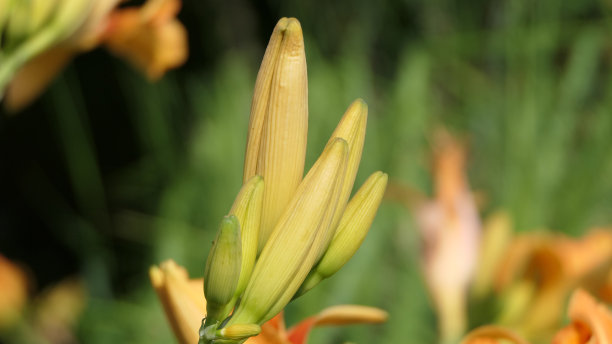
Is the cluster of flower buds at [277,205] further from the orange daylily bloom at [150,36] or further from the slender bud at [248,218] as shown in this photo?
Answer: the orange daylily bloom at [150,36]

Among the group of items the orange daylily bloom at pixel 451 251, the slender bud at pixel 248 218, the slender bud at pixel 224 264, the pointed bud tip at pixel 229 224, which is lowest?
the slender bud at pixel 224 264

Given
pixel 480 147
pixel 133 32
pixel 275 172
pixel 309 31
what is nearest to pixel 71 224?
pixel 309 31

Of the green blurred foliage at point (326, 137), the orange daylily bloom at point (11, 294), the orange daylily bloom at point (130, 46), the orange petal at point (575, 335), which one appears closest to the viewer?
the orange petal at point (575, 335)

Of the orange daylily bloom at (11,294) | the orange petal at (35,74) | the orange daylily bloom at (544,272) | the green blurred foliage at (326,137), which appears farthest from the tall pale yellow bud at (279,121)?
the green blurred foliage at (326,137)

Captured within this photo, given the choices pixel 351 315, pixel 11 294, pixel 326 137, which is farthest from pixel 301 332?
pixel 326 137

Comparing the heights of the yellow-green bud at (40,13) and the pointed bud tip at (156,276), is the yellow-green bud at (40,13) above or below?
above

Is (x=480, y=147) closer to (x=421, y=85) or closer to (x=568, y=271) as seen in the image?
(x=421, y=85)

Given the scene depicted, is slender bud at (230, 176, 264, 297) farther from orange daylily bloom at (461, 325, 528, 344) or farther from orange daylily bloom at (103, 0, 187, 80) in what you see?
orange daylily bloom at (103, 0, 187, 80)

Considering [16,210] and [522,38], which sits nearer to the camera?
[522,38]
